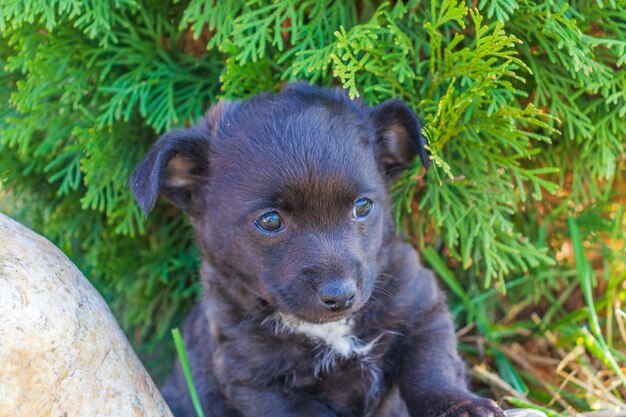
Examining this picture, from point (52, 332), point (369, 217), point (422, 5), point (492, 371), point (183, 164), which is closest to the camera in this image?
point (52, 332)

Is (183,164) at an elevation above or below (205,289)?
above

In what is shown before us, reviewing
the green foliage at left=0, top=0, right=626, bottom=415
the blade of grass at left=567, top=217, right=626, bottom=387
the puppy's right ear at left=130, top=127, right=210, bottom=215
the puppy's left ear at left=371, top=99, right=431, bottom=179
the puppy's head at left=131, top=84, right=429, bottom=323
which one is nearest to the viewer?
the puppy's head at left=131, top=84, right=429, bottom=323

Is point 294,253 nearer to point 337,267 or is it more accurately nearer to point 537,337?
point 337,267

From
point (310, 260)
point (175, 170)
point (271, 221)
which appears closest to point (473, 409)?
point (310, 260)

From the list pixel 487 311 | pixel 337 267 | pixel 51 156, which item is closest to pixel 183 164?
pixel 337 267

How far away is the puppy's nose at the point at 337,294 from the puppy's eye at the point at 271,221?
0.31 meters

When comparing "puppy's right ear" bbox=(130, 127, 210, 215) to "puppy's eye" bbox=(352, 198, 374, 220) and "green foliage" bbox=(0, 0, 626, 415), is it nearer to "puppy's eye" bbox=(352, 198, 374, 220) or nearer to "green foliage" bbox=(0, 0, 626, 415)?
"green foliage" bbox=(0, 0, 626, 415)

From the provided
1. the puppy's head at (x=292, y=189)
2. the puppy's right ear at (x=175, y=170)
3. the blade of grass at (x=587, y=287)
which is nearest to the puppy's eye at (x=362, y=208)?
the puppy's head at (x=292, y=189)

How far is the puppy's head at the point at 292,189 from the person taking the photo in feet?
9.22

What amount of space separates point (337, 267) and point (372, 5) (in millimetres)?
1456

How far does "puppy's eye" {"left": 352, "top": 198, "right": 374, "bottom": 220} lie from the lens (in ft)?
9.66

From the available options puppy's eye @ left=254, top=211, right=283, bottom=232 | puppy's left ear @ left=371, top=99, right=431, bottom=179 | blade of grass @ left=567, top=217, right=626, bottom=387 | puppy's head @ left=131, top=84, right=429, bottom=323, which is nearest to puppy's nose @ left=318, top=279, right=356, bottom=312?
puppy's head @ left=131, top=84, right=429, bottom=323

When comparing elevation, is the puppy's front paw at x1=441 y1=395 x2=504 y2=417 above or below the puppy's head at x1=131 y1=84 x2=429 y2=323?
below

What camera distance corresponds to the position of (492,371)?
4.31 meters
